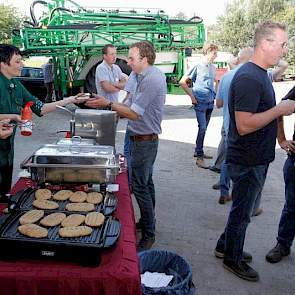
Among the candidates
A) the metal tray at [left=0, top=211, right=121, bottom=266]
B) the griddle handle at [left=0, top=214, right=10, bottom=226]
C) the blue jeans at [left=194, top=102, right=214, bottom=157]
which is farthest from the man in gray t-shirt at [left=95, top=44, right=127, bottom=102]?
the metal tray at [left=0, top=211, right=121, bottom=266]

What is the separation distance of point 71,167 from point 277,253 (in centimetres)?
200

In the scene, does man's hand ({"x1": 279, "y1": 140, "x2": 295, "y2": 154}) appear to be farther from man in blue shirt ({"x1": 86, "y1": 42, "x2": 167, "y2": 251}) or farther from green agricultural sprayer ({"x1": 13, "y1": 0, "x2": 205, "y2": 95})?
green agricultural sprayer ({"x1": 13, "y1": 0, "x2": 205, "y2": 95})

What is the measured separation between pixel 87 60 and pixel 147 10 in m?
2.33

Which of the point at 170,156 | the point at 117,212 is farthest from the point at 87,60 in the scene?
the point at 117,212

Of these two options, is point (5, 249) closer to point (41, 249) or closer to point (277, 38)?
point (41, 249)

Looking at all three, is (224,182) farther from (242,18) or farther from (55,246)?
(242,18)

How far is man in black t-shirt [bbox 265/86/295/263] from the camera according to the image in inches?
114

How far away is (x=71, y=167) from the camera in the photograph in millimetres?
2113

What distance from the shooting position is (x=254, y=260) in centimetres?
319

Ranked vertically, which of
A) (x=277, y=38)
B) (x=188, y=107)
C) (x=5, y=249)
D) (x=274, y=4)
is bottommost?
(x=188, y=107)

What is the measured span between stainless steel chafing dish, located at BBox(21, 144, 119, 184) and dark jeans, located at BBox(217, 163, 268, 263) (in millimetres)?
935

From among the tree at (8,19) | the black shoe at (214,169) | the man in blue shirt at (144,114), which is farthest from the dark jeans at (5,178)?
the tree at (8,19)

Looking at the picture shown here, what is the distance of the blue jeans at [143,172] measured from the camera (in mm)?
3064

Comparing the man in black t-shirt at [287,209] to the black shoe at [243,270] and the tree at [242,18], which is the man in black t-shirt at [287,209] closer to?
the black shoe at [243,270]
